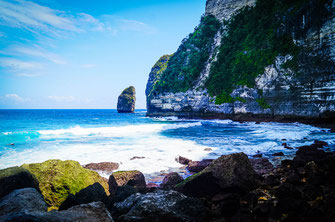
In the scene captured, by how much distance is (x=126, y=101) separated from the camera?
10381 centimetres

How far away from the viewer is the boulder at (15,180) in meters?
4.25

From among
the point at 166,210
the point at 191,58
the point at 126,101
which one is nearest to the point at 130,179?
the point at 166,210

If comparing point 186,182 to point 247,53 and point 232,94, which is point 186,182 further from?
point 247,53

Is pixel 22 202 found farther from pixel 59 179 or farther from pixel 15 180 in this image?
pixel 59 179

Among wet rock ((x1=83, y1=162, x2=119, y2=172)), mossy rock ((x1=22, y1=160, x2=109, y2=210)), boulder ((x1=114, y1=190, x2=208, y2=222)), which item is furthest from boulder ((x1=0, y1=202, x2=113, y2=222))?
wet rock ((x1=83, y1=162, x2=119, y2=172))

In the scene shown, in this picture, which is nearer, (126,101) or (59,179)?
(59,179)

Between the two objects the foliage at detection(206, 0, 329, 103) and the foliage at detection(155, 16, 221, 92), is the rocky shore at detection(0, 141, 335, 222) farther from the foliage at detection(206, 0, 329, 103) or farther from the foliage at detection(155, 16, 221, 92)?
the foliage at detection(155, 16, 221, 92)

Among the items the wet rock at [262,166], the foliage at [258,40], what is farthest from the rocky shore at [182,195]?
the foliage at [258,40]

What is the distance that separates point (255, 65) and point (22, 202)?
3890 centimetres

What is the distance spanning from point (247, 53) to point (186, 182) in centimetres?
4044

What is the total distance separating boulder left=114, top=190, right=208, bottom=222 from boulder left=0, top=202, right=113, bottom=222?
1.26ft

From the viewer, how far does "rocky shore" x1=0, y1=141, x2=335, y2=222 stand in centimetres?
274

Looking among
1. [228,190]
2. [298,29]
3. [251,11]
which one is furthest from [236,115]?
[228,190]

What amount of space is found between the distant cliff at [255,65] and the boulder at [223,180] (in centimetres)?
2643
